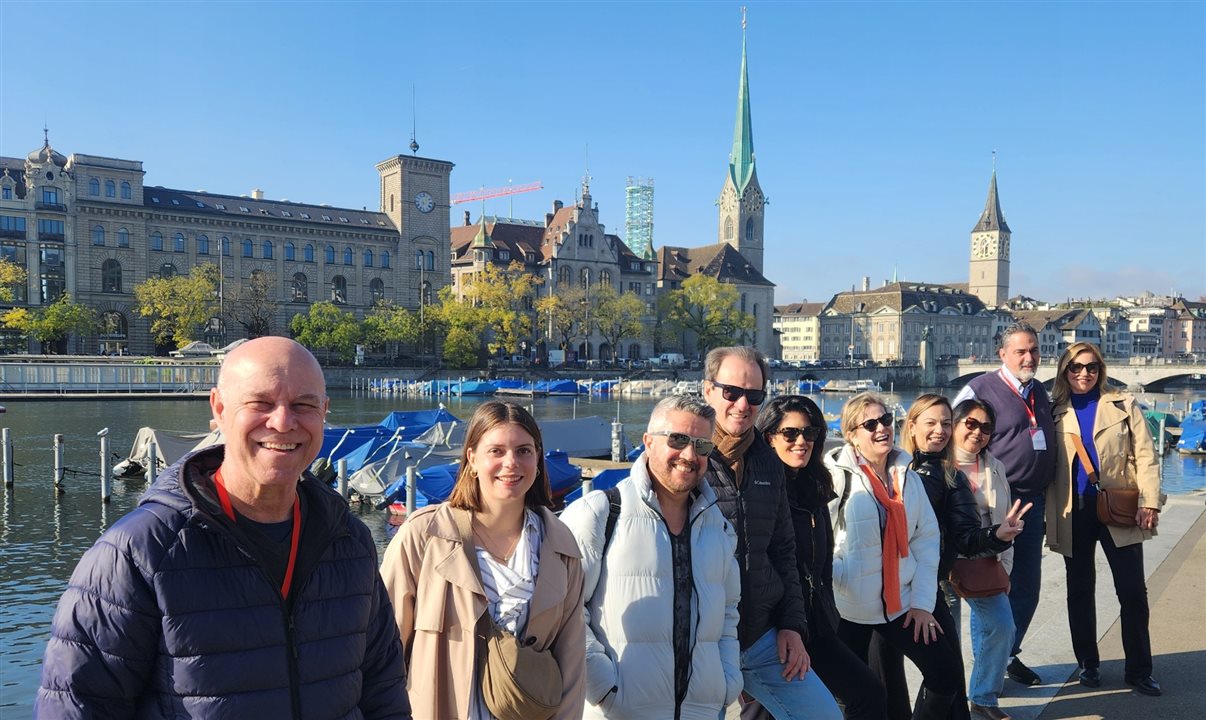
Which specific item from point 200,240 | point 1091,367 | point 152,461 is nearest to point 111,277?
point 200,240

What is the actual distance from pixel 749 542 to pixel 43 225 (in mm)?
75262

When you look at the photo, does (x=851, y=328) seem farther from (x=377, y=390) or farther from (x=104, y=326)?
(x=104, y=326)

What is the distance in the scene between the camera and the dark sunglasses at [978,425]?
511cm

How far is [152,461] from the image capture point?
785 inches

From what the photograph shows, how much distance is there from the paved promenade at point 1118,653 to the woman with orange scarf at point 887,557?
2.72ft

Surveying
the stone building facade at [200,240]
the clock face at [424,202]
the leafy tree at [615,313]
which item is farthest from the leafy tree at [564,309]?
the clock face at [424,202]

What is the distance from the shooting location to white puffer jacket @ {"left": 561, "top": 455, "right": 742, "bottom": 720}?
3598mm

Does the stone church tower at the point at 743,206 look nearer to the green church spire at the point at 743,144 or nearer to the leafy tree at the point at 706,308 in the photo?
the green church spire at the point at 743,144

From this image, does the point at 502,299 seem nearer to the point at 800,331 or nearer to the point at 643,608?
the point at 800,331

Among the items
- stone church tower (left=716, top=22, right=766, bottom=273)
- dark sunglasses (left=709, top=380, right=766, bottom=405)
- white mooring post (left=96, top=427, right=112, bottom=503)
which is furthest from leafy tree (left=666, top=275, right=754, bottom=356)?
dark sunglasses (left=709, top=380, right=766, bottom=405)

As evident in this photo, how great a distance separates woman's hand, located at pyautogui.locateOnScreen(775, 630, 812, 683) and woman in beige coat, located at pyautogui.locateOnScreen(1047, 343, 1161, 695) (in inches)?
97.3

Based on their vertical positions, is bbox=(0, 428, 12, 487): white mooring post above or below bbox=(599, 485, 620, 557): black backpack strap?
below

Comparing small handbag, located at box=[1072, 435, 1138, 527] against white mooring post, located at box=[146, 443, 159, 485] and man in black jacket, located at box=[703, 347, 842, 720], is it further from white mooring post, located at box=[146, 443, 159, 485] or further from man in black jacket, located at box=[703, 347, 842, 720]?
white mooring post, located at box=[146, 443, 159, 485]

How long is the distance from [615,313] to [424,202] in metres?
20.0
